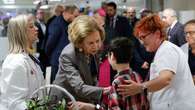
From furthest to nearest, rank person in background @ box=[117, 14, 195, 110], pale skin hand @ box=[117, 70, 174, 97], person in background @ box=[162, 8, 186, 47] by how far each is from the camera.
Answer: person in background @ box=[162, 8, 186, 47], person in background @ box=[117, 14, 195, 110], pale skin hand @ box=[117, 70, 174, 97]

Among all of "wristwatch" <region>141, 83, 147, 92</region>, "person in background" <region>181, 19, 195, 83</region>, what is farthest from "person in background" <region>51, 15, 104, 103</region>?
"person in background" <region>181, 19, 195, 83</region>

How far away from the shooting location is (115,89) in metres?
2.10

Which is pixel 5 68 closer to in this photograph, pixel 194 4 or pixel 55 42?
pixel 55 42

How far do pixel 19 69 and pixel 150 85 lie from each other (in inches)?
32.5

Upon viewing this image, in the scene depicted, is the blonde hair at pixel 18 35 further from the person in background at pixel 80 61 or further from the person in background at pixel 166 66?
the person in background at pixel 166 66

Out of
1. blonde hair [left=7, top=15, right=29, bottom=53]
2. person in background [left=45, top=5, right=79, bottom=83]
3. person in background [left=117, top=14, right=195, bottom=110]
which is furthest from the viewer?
person in background [left=45, top=5, right=79, bottom=83]

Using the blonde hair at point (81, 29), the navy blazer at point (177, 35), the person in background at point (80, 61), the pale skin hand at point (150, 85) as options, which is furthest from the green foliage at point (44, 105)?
the navy blazer at point (177, 35)

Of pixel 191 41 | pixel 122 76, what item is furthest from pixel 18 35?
pixel 191 41

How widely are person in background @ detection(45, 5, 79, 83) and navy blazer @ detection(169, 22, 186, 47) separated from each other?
169 centimetres

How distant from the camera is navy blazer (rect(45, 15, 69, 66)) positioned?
5000 millimetres

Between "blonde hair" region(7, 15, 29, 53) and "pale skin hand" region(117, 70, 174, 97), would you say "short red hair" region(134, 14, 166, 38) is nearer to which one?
"pale skin hand" region(117, 70, 174, 97)

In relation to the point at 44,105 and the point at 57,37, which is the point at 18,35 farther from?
the point at 57,37

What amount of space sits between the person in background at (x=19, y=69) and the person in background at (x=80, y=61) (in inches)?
7.5

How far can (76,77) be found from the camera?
2340 millimetres
